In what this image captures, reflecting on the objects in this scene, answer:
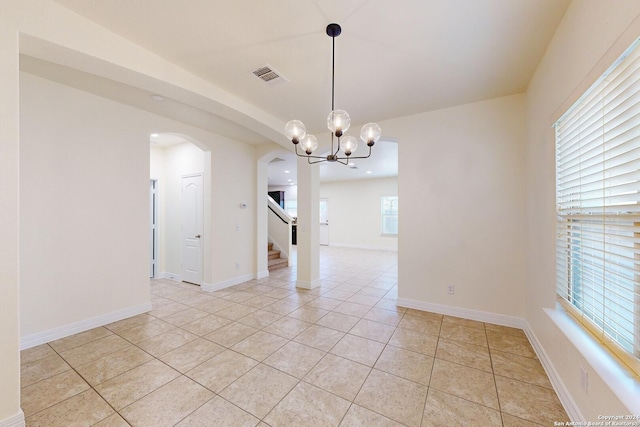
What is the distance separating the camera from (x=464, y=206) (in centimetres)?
328

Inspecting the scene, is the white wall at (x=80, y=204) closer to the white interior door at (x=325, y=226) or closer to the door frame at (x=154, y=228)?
the door frame at (x=154, y=228)

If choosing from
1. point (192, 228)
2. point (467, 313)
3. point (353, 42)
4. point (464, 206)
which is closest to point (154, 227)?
point (192, 228)

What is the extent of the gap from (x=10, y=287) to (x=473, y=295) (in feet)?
14.1

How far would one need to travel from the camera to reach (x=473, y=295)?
3.25 metres

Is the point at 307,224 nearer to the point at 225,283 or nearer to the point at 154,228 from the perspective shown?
the point at 225,283

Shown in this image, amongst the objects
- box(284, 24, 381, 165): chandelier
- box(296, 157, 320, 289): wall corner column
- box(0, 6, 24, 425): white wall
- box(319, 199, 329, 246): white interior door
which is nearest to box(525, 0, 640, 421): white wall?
box(284, 24, 381, 165): chandelier

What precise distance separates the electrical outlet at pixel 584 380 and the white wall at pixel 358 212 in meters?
7.67

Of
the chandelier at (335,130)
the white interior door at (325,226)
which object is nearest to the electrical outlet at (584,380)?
the chandelier at (335,130)

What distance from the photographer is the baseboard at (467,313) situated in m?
3.01

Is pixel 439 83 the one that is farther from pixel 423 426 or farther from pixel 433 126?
pixel 423 426

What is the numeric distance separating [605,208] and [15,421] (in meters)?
3.75

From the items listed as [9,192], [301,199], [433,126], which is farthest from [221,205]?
[433,126]

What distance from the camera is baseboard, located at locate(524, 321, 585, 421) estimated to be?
1.60 metres

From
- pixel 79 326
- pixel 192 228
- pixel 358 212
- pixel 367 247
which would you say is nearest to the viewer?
pixel 79 326
